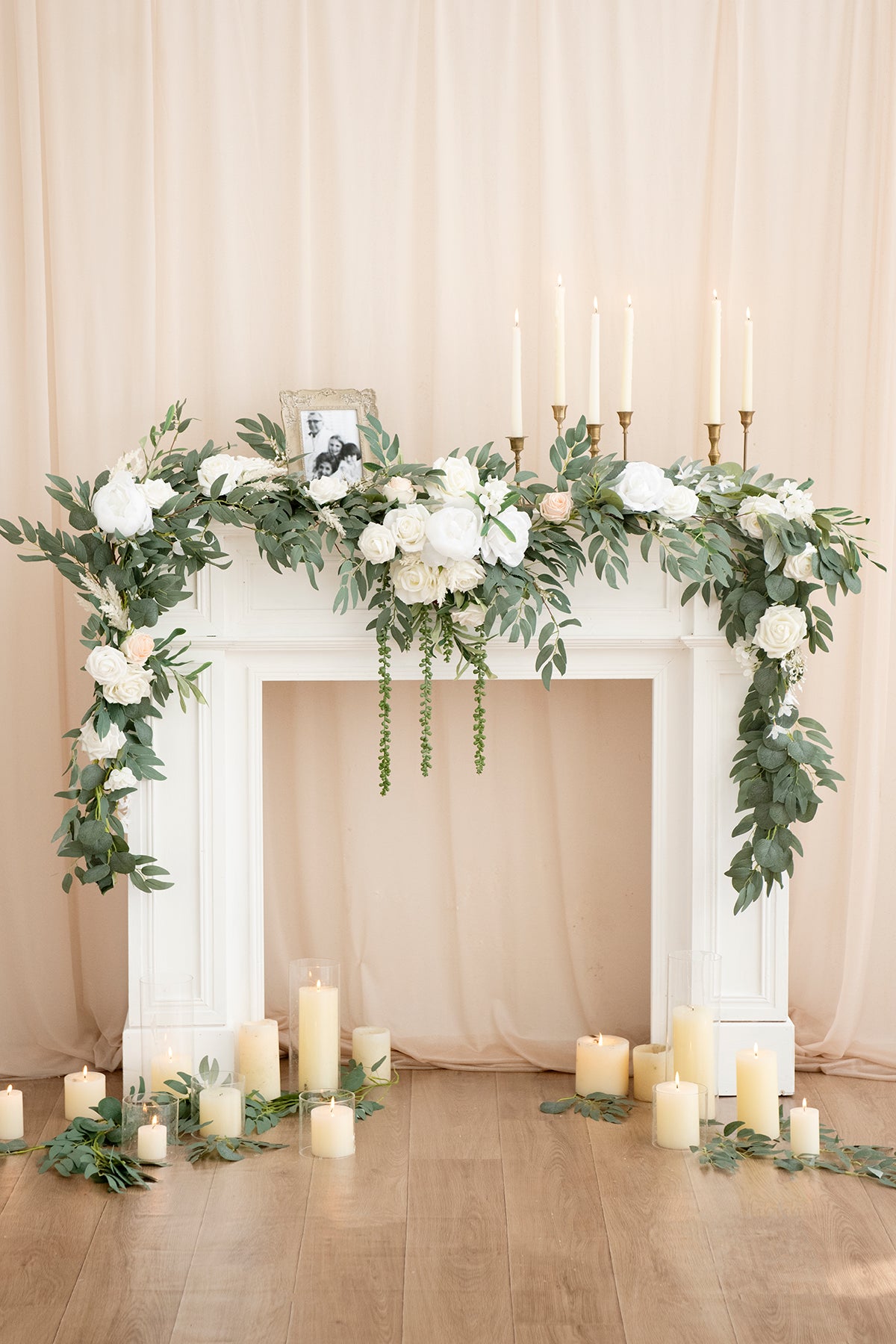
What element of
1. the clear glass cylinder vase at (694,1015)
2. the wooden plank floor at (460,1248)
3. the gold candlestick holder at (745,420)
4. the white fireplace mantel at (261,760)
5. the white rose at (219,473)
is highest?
the gold candlestick holder at (745,420)

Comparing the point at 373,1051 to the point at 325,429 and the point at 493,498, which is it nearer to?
the point at 493,498

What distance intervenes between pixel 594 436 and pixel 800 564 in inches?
20.5

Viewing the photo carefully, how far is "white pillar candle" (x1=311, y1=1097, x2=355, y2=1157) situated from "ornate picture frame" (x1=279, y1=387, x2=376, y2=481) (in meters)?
1.35

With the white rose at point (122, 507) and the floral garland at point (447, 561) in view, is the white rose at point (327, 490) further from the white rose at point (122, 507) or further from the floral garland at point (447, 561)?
the white rose at point (122, 507)

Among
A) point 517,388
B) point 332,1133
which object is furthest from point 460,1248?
point 517,388

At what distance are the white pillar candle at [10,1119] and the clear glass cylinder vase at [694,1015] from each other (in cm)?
137

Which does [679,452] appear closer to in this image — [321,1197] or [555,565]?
[555,565]

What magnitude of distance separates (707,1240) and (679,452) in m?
1.74

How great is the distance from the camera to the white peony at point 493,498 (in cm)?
260

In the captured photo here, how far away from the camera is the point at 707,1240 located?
2201 mm

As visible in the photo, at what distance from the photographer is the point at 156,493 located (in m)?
2.61

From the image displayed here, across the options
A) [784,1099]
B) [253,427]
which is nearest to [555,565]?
[253,427]

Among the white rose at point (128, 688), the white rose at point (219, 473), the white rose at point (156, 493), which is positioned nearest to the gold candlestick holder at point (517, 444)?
the white rose at point (219, 473)

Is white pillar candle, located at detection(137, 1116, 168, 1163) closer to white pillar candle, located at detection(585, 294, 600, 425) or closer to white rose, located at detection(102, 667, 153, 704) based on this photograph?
white rose, located at detection(102, 667, 153, 704)
